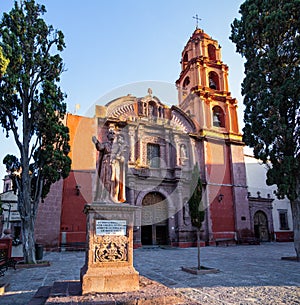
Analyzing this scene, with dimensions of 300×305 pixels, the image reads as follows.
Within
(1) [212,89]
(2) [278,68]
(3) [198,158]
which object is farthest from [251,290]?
(1) [212,89]

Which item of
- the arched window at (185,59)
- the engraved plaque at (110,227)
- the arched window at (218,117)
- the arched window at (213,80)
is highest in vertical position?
the arched window at (185,59)

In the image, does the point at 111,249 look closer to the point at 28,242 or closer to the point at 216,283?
the point at 216,283

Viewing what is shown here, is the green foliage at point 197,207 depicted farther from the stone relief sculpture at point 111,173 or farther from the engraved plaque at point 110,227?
the engraved plaque at point 110,227

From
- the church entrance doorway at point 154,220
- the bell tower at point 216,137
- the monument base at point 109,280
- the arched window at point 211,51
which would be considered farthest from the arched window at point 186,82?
the monument base at point 109,280

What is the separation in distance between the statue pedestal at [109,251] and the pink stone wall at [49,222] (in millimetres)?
10591

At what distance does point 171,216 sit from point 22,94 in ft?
39.3

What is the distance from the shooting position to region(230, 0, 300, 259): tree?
36.6 feet

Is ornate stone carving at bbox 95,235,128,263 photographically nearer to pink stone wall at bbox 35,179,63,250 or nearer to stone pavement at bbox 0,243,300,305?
stone pavement at bbox 0,243,300,305

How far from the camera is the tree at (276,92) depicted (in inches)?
439

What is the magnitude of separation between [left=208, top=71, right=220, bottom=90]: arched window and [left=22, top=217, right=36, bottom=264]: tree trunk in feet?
61.9

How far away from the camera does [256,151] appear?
12.3 metres

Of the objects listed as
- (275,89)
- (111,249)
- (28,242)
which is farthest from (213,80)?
(111,249)

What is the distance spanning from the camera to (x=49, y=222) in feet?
48.5

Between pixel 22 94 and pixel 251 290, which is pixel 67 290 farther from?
pixel 22 94
